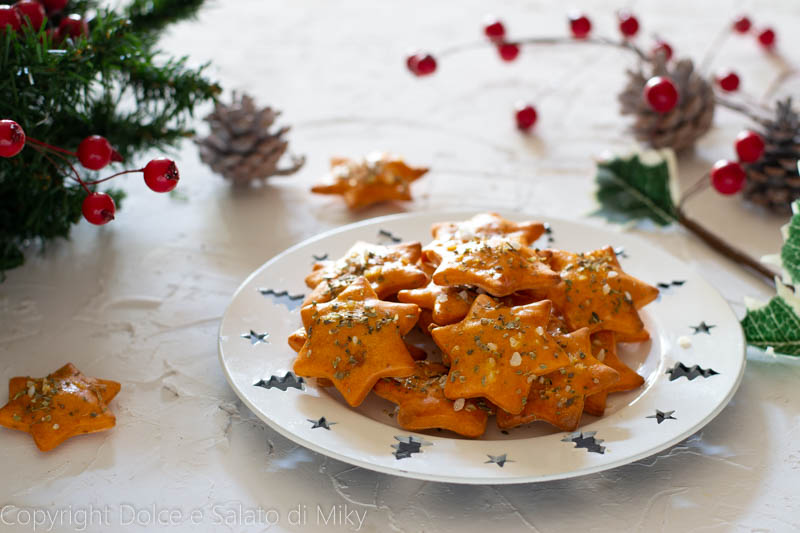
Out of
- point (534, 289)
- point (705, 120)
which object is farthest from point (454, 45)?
point (534, 289)

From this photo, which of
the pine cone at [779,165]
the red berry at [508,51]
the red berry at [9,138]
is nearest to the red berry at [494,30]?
the red berry at [508,51]

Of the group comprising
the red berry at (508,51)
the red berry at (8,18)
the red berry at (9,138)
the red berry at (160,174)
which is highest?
the red berry at (8,18)

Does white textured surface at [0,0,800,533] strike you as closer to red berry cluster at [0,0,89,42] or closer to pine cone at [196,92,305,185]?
pine cone at [196,92,305,185]

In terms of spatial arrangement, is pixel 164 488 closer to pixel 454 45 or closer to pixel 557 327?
pixel 557 327

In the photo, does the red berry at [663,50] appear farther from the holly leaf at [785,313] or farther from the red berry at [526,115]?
the holly leaf at [785,313]

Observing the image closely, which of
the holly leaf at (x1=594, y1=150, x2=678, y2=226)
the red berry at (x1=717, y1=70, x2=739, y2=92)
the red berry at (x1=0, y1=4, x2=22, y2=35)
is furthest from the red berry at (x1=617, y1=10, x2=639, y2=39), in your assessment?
the red berry at (x1=0, y1=4, x2=22, y2=35)
